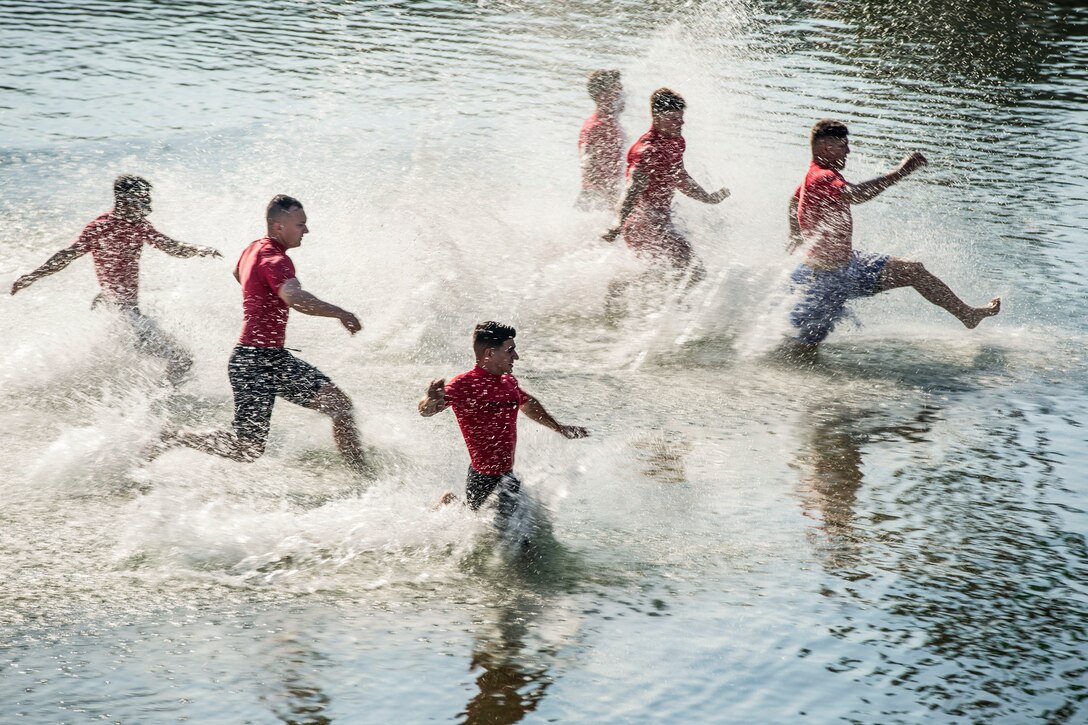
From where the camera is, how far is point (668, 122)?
31.7ft

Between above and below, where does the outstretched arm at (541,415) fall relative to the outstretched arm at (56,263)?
below

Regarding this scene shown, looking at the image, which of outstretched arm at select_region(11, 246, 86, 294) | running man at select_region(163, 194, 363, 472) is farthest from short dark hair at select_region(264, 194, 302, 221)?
outstretched arm at select_region(11, 246, 86, 294)

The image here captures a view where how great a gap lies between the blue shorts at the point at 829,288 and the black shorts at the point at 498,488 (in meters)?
3.65

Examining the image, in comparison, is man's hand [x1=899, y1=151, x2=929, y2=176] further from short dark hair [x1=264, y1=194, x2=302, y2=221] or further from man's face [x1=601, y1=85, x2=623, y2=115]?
short dark hair [x1=264, y1=194, x2=302, y2=221]

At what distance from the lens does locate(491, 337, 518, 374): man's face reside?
5.82 m

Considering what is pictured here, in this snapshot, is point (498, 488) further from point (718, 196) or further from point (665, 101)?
point (718, 196)

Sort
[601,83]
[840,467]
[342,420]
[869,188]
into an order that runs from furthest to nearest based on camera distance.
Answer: [601,83], [869,188], [840,467], [342,420]

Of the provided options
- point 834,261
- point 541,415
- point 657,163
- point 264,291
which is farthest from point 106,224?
point 834,261

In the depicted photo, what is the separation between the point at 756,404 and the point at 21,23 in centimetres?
1868

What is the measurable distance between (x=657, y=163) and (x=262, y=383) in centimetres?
431

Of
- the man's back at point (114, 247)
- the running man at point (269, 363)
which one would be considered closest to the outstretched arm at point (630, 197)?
the running man at point (269, 363)

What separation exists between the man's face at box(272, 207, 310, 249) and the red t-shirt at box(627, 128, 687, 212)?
3814 millimetres

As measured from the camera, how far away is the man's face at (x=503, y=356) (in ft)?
19.1

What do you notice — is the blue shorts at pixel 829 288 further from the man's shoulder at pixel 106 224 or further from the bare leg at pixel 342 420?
the man's shoulder at pixel 106 224
